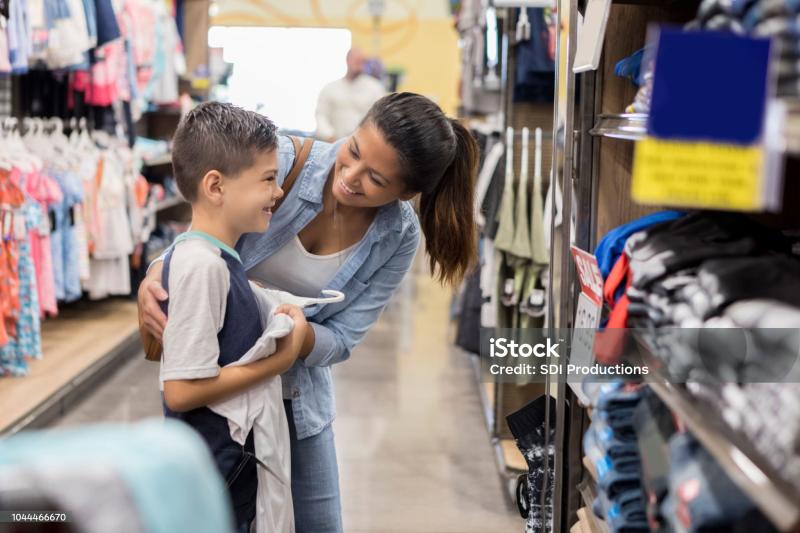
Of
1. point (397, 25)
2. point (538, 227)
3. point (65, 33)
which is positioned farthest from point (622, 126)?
point (397, 25)

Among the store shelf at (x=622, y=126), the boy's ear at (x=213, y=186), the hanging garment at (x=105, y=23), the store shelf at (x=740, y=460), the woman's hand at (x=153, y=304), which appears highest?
the hanging garment at (x=105, y=23)

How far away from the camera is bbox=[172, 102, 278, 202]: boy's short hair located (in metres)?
1.90

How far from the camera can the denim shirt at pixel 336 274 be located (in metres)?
2.23

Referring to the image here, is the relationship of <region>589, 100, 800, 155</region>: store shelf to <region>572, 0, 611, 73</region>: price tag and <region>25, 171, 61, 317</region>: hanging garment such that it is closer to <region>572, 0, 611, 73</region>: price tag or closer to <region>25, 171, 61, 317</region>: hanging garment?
<region>572, 0, 611, 73</region>: price tag

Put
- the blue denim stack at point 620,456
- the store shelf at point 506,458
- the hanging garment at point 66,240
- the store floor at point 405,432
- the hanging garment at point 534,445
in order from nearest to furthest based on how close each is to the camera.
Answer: the blue denim stack at point 620,456
the hanging garment at point 534,445
the store floor at point 405,432
the store shelf at point 506,458
the hanging garment at point 66,240

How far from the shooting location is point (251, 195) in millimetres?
1919

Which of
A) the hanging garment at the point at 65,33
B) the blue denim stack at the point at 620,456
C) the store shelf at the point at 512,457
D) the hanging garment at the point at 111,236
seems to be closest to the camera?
the blue denim stack at the point at 620,456

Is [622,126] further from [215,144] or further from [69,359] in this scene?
[69,359]

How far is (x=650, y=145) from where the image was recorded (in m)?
1.09

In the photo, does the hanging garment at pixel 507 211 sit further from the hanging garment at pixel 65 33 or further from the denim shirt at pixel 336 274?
the hanging garment at pixel 65 33

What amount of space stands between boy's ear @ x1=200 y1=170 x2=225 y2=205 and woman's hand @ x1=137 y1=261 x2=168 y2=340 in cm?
17

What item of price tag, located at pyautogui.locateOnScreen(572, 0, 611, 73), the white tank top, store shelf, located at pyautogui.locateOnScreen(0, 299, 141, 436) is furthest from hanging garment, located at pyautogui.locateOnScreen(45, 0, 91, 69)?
price tag, located at pyautogui.locateOnScreen(572, 0, 611, 73)

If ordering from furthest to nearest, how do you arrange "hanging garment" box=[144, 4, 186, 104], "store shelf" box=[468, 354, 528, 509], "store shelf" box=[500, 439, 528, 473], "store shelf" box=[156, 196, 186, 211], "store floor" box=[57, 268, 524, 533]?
1. "store shelf" box=[156, 196, 186, 211]
2. "hanging garment" box=[144, 4, 186, 104]
3. "store shelf" box=[500, 439, 528, 473]
4. "store shelf" box=[468, 354, 528, 509]
5. "store floor" box=[57, 268, 524, 533]

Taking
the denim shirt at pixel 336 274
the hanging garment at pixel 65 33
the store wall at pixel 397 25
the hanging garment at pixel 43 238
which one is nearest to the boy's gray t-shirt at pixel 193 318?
the denim shirt at pixel 336 274
